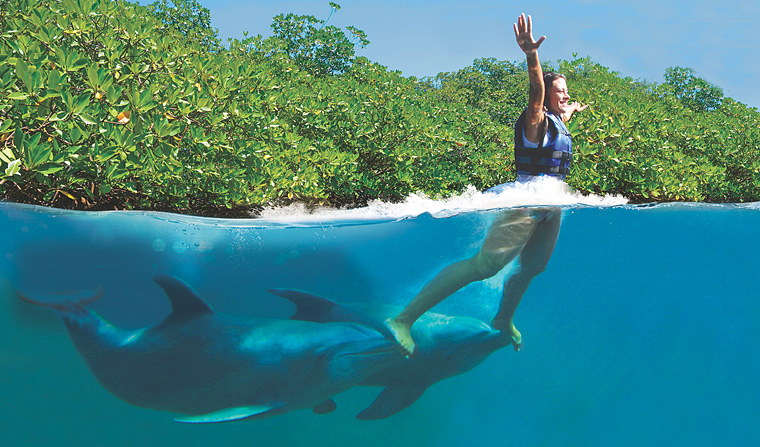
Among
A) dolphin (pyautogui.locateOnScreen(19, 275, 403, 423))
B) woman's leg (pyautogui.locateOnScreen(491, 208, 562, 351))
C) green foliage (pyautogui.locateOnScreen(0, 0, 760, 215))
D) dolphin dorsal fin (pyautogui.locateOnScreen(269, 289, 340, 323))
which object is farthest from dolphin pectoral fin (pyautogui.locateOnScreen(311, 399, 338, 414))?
green foliage (pyautogui.locateOnScreen(0, 0, 760, 215))

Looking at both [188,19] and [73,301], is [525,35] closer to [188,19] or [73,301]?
[73,301]

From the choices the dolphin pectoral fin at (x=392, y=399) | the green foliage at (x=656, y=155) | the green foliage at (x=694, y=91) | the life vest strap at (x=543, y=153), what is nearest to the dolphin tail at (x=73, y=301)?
the dolphin pectoral fin at (x=392, y=399)

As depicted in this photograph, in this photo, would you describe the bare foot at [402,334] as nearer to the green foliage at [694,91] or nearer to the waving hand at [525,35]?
the waving hand at [525,35]

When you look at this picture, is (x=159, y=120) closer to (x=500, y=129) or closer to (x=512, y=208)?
(x=512, y=208)

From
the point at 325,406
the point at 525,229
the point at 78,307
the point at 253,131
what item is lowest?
the point at 325,406

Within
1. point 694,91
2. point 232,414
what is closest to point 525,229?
point 232,414

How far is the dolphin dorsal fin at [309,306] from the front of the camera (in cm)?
539

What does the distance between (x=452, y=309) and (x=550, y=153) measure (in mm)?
3642

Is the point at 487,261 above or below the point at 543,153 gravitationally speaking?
below

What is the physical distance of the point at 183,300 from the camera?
189 inches

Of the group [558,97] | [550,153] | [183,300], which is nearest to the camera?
[550,153]

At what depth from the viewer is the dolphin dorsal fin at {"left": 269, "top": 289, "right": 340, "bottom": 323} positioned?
17.7 feet

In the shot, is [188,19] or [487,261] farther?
[188,19]

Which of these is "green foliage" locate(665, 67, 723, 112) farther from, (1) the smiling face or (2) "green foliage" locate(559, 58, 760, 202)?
(1) the smiling face
